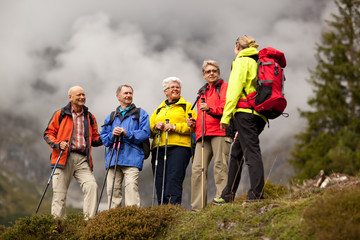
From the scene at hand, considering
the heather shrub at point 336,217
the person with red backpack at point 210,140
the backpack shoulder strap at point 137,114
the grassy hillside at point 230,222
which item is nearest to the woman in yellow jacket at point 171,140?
the backpack shoulder strap at point 137,114

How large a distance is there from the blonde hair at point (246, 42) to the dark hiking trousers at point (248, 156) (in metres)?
1.20

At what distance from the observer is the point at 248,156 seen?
19.6 ft

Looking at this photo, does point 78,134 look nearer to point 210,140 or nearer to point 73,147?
point 73,147

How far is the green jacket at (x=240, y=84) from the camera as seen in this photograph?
6.07 meters

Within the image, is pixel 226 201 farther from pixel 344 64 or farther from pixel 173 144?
pixel 344 64

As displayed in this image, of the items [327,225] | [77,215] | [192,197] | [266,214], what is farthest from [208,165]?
[327,225]

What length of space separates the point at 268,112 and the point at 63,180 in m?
4.45

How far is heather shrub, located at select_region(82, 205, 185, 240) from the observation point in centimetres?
607

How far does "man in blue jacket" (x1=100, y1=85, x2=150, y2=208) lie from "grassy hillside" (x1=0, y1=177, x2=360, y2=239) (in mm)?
930

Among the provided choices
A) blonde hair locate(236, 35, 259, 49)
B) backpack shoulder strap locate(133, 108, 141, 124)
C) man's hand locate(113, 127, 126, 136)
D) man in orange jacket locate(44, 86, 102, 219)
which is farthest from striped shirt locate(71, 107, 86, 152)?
blonde hair locate(236, 35, 259, 49)

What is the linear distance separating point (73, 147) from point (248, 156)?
12.9 feet

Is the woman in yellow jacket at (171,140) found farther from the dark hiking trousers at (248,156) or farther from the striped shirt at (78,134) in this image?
the dark hiking trousers at (248,156)

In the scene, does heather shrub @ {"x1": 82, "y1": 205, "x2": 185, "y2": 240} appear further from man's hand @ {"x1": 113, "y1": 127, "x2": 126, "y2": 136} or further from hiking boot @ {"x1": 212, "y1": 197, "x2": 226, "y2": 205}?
man's hand @ {"x1": 113, "y1": 127, "x2": 126, "y2": 136}

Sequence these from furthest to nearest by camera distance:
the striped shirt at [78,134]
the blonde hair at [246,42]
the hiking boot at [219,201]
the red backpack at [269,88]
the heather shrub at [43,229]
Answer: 1. the striped shirt at [78,134]
2. the heather shrub at [43,229]
3. the blonde hair at [246,42]
4. the hiking boot at [219,201]
5. the red backpack at [269,88]
